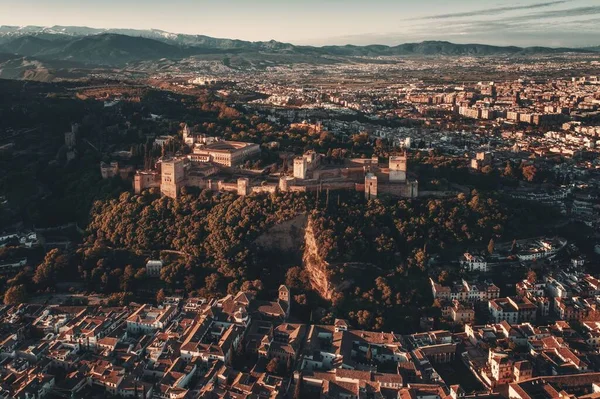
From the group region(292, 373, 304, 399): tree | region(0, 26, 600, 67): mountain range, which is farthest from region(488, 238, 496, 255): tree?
region(0, 26, 600, 67): mountain range

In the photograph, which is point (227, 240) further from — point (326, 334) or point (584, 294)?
point (584, 294)

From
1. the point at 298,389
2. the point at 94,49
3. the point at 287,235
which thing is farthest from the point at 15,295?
the point at 94,49

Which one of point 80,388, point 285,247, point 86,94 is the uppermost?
point 86,94

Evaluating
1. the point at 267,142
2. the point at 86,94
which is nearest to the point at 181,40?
the point at 86,94

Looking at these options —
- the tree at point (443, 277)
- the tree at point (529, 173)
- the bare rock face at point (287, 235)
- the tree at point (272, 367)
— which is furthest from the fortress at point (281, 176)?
the tree at point (272, 367)

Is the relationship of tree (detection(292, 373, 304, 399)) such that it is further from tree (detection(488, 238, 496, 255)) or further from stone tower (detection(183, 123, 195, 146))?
stone tower (detection(183, 123, 195, 146))
